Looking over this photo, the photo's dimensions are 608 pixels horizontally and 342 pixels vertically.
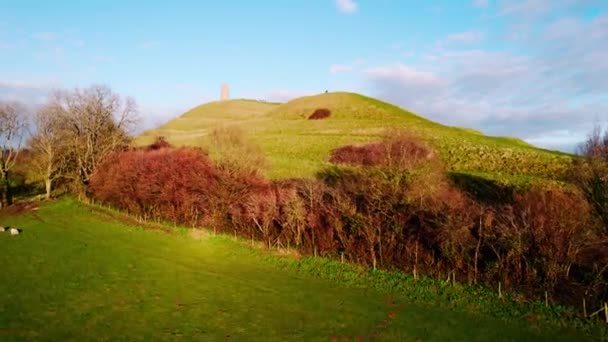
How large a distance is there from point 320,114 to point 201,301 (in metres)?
103

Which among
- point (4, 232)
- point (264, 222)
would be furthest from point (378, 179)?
point (4, 232)

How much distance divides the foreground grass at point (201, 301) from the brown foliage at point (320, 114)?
8770 cm

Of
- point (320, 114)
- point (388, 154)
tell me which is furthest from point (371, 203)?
point (320, 114)

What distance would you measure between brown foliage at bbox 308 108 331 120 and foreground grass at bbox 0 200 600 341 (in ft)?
288

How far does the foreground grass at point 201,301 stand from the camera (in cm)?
2392

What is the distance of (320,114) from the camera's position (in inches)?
5037

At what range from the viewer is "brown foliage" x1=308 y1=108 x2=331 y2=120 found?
4975 inches

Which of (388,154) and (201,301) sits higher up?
(388,154)

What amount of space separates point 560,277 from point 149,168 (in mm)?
50043

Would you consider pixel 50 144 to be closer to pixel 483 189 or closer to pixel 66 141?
pixel 66 141

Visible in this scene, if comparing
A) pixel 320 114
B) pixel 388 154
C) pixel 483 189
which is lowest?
pixel 483 189

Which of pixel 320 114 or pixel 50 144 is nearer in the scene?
pixel 50 144

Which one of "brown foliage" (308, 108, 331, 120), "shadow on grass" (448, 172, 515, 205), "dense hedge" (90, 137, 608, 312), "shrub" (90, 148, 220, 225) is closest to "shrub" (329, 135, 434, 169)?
"dense hedge" (90, 137, 608, 312)

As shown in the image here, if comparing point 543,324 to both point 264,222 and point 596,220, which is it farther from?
point 264,222
